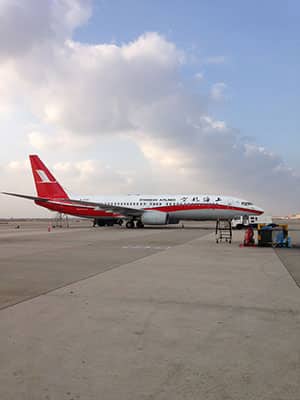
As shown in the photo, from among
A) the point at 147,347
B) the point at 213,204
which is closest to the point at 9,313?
the point at 147,347

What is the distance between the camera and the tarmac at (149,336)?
2926mm

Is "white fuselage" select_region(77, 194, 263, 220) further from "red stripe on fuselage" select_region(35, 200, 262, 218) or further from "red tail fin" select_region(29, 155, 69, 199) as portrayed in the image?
"red tail fin" select_region(29, 155, 69, 199)

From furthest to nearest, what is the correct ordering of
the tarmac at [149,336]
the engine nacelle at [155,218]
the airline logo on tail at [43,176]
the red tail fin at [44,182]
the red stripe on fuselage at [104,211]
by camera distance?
the airline logo on tail at [43,176], the red tail fin at [44,182], the red stripe on fuselage at [104,211], the engine nacelle at [155,218], the tarmac at [149,336]

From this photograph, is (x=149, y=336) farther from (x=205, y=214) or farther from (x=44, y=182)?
(x=44, y=182)

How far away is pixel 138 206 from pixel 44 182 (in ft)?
39.1

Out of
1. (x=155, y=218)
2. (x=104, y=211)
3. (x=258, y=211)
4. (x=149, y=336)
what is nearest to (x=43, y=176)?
(x=104, y=211)

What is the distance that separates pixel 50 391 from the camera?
285 cm

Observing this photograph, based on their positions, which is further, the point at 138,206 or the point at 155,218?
the point at 138,206

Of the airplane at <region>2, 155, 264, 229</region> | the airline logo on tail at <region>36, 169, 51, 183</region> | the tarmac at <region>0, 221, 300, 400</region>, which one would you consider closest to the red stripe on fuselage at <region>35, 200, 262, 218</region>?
the airplane at <region>2, 155, 264, 229</region>

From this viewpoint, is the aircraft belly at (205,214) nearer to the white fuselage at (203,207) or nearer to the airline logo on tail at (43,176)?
the white fuselage at (203,207)

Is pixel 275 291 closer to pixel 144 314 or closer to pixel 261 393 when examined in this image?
pixel 144 314

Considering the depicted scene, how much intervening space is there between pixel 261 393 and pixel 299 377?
49 cm

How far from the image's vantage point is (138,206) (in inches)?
1455

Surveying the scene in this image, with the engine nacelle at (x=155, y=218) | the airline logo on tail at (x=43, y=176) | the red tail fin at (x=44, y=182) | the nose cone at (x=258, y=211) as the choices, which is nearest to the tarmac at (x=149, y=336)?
the engine nacelle at (x=155, y=218)
